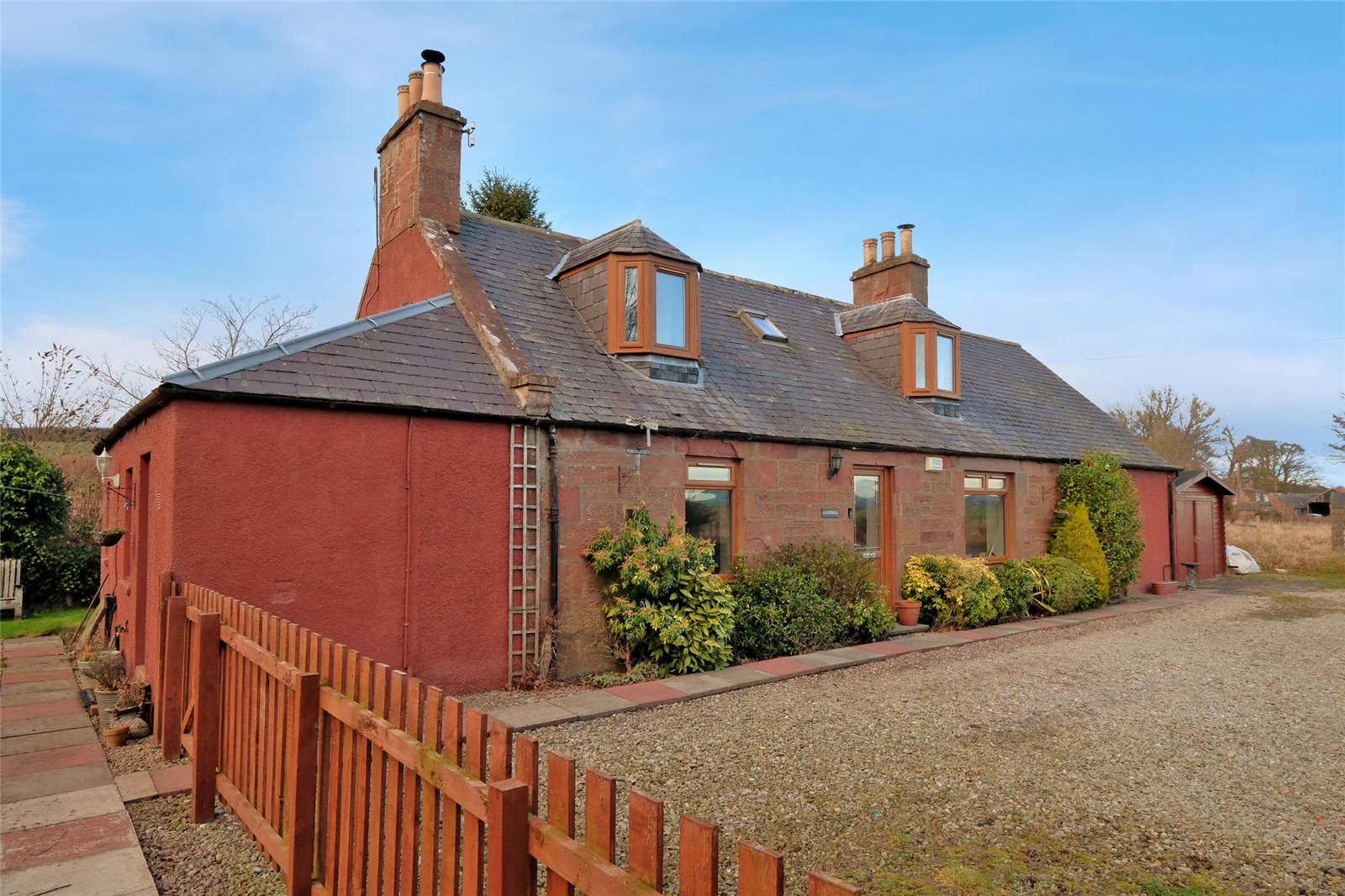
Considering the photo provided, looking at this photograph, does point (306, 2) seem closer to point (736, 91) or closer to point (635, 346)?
point (635, 346)

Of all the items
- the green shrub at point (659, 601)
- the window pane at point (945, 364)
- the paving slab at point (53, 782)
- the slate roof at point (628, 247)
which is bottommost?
the paving slab at point (53, 782)

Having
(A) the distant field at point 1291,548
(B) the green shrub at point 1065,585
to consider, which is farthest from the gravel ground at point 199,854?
(A) the distant field at point 1291,548

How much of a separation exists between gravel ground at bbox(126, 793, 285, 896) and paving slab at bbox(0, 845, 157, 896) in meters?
0.10

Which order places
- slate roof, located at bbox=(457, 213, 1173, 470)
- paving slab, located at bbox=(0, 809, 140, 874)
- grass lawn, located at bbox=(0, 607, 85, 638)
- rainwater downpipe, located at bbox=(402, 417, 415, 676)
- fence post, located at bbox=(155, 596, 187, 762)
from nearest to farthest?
paving slab, located at bbox=(0, 809, 140, 874), fence post, located at bbox=(155, 596, 187, 762), rainwater downpipe, located at bbox=(402, 417, 415, 676), slate roof, located at bbox=(457, 213, 1173, 470), grass lawn, located at bbox=(0, 607, 85, 638)

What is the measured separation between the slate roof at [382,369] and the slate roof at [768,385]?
2.97 ft

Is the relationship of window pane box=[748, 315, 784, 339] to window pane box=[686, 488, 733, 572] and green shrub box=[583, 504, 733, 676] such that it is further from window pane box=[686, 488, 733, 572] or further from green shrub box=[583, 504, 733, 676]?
green shrub box=[583, 504, 733, 676]

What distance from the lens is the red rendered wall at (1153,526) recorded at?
18.4 m

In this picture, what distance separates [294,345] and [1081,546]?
50.5 ft

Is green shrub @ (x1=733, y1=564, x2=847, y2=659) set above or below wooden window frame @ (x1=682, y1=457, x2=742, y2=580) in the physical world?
below

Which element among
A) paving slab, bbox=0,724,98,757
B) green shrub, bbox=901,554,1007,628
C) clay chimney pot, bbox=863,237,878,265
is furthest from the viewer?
clay chimney pot, bbox=863,237,878,265

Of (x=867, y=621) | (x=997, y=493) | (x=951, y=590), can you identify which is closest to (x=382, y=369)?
(x=867, y=621)

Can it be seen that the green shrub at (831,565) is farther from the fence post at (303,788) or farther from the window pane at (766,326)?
the fence post at (303,788)

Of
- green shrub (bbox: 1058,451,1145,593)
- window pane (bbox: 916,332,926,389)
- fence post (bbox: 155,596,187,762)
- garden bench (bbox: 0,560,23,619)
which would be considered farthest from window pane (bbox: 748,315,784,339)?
garden bench (bbox: 0,560,23,619)

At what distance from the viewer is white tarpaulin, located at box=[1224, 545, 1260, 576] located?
872 inches
